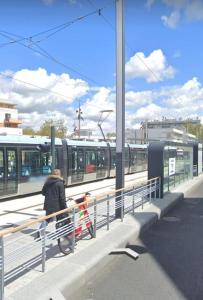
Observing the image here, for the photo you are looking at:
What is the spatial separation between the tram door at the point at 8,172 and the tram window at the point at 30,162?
2.03 ft

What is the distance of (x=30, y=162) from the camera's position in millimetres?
17500

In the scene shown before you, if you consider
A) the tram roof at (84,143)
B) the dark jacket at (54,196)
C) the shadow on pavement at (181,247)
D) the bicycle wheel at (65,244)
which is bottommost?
the shadow on pavement at (181,247)

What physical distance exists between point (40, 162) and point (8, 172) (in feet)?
8.60

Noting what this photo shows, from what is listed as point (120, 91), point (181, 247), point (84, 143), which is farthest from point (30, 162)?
point (181, 247)

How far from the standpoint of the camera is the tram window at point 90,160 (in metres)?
24.0

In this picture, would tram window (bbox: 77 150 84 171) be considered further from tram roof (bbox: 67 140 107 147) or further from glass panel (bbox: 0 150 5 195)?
glass panel (bbox: 0 150 5 195)

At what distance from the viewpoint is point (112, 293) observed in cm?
571

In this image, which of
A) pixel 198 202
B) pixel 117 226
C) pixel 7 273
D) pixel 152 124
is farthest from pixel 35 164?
pixel 152 124

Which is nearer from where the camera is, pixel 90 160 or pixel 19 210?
pixel 19 210

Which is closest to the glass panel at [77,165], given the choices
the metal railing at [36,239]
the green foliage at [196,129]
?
the metal railing at [36,239]

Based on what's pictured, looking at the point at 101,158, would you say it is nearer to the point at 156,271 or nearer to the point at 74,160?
the point at 74,160

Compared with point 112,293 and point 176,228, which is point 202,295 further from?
point 176,228

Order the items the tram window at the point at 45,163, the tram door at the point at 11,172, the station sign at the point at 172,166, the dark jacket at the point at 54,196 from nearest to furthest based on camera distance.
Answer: the dark jacket at the point at 54,196 → the tram door at the point at 11,172 → the station sign at the point at 172,166 → the tram window at the point at 45,163

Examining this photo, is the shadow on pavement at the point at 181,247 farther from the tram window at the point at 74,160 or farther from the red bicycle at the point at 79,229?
the tram window at the point at 74,160
